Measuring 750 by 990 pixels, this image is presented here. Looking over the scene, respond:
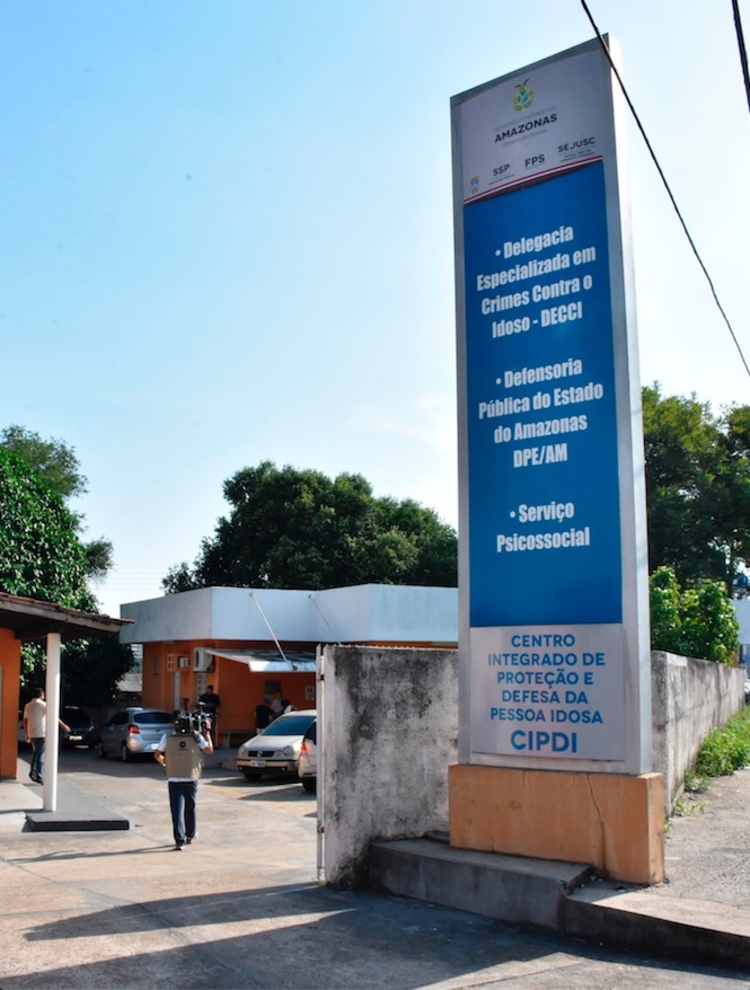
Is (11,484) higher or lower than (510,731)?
higher

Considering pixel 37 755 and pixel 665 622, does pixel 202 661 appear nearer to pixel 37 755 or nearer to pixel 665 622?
pixel 37 755

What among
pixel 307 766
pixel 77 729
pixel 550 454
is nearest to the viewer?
pixel 550 454

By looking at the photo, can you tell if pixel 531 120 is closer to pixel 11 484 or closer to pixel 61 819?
pixel 61 819

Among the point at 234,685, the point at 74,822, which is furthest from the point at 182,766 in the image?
the point at 234,685

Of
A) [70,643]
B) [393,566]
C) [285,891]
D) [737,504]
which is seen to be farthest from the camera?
[393,566]

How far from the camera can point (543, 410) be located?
8797 millimetres

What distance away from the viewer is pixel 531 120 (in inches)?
364

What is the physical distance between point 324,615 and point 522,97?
22381 mm

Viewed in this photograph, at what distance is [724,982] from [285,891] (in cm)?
399

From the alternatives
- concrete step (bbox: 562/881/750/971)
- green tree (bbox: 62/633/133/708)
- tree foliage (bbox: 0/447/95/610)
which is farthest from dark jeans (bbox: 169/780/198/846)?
green tree (bbox: 62/633/133/708)

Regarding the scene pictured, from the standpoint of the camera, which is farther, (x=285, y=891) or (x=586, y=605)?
(x=285, y=891)

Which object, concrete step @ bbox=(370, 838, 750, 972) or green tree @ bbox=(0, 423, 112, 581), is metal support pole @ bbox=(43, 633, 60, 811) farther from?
green tree @ bbox=(0, 423, 112, 581)

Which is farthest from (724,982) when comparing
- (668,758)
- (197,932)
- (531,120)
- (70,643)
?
(70,643)

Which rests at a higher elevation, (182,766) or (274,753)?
(182,766)
